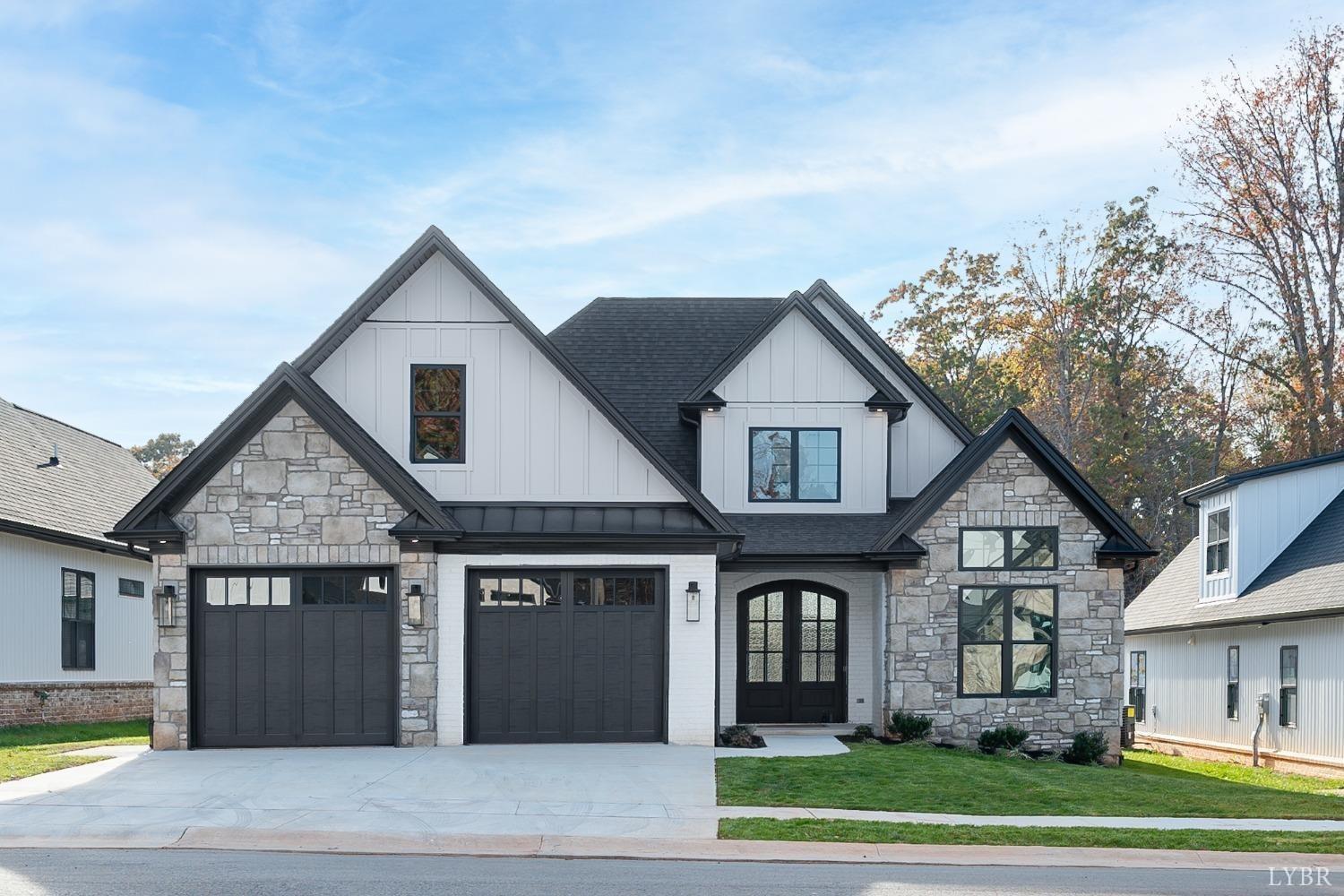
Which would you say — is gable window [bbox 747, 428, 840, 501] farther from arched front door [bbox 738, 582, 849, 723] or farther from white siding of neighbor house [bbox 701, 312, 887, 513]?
arched front door [bbox 738, 582, 849, 723]

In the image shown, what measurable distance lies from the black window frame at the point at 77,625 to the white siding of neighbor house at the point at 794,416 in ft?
44.0

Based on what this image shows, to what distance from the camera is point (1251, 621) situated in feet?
72.5

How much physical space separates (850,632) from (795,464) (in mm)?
2927

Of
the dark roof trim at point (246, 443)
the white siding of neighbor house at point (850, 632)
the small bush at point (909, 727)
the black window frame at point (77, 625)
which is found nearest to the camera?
the dark roof trim at point (246, 443)

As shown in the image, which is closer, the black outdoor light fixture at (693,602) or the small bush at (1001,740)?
the black outdoor light fixture at (693,602)

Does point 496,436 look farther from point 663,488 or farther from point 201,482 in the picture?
point 201,482

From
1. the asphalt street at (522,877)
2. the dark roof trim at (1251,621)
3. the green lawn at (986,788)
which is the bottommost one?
the green lawn at (986,788)

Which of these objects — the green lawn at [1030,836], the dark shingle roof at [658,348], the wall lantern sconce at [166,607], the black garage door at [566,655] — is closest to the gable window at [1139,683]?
the dark shingle roof at [658,348]

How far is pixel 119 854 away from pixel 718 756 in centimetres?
821

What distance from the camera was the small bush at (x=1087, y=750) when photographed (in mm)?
20078

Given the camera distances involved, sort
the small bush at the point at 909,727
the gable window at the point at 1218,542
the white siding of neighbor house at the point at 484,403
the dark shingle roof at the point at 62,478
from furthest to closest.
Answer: the dark shingle roof at the point at 62,478, the gable window at the point at 1218,542, the small bush at the point at 909,727, the white siding of neighbor house at the point at 484,403

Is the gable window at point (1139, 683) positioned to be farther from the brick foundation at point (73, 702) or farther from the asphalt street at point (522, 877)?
the brick foundation at point (73, 702)

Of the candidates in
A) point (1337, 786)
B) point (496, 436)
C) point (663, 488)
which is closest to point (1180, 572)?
point (1337, 786)

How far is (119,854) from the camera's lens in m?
11.1
